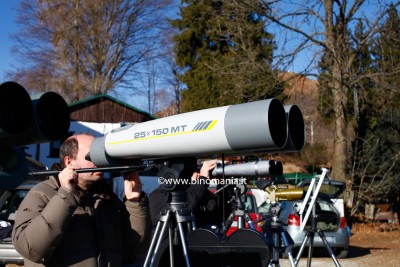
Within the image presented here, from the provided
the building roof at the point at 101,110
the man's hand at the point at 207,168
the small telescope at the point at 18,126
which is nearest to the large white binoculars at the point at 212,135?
the small telescope at the point at 18,126

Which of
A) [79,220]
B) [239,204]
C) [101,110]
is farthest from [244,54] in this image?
[79,220]

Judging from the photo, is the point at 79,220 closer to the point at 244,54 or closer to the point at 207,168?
the point at 207,168

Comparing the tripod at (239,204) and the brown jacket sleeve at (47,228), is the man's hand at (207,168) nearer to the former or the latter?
the tripod at (239,204)

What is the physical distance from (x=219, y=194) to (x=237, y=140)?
3021 mm

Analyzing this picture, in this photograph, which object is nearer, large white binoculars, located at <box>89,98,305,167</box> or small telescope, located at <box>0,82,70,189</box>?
small telescope, located at <box>0,82,70,189</box>

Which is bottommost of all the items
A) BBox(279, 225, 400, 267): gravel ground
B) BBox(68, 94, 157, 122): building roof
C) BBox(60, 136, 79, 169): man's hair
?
BBox(279, 225, 400, 267): gravel ground

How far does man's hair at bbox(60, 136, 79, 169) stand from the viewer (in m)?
2.88

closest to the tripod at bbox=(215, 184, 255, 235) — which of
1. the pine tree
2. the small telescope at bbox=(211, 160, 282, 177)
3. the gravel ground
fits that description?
the small telescope at bbox=(211, 160, 282, 177)

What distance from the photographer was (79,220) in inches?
110

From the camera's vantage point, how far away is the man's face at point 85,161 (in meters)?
2.75

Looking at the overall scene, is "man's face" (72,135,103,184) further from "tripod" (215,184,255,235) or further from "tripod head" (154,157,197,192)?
"tripod" (215,184,255,235)

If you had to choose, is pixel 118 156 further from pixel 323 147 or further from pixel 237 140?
pixel 323 147

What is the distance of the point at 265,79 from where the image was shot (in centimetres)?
1681

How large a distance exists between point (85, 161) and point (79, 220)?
1.06ft
